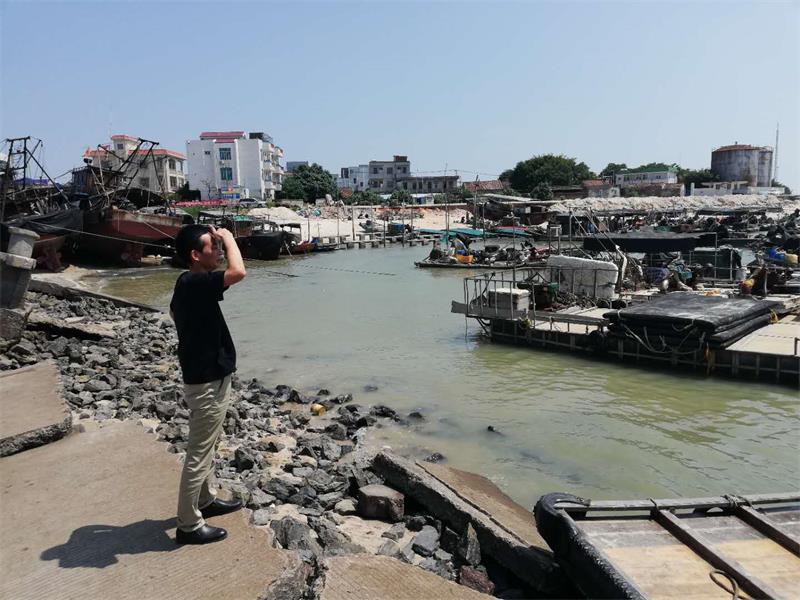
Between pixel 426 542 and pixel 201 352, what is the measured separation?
2.52 m

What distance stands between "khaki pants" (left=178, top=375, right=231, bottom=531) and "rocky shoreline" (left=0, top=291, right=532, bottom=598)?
0.64 meters

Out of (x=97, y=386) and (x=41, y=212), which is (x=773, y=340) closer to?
(x=97, y=386)

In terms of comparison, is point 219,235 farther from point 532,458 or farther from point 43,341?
point 43,341

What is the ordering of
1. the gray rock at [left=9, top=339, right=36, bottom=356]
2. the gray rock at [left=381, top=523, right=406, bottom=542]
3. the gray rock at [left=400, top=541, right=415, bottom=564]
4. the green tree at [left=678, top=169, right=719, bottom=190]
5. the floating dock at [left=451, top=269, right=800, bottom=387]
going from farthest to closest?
the green tree at [left=678, top=169, right=719, bottom=190], the floating dock at [left=451, top=269, right=800, bottom=387], the gray rock at [left=9, top=339, right=36, bottom=356], the gray rock at [left=381, top=523, right=406, bottom=542], the gray rock at [left=400, top=541, right=415, bottom=564]

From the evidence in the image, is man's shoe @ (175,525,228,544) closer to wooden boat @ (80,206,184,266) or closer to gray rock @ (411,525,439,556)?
gray rock @ (411,525,439,556)

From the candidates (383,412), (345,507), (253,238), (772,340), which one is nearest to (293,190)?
(253,238)

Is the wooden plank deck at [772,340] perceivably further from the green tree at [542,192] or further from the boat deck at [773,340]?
the green tree at [542,192]

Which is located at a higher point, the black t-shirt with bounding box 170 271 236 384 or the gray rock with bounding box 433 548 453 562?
the black t-shirt with bounding box 170 271 236 384

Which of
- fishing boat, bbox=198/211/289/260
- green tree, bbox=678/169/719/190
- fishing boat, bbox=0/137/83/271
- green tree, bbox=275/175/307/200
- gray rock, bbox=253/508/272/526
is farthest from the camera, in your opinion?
green tree, bbox=678/169/719/190

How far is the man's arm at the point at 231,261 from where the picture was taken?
11.6 ft

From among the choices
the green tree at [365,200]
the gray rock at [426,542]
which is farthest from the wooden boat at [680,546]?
the green tree at [365,200]

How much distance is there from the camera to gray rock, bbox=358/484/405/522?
5.34 meters

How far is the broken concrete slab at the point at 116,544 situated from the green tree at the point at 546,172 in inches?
3663

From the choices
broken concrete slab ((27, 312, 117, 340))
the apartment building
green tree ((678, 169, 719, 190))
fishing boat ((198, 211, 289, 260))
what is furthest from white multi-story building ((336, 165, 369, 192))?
broken concrete slab ((27, 312, 117, 340))
